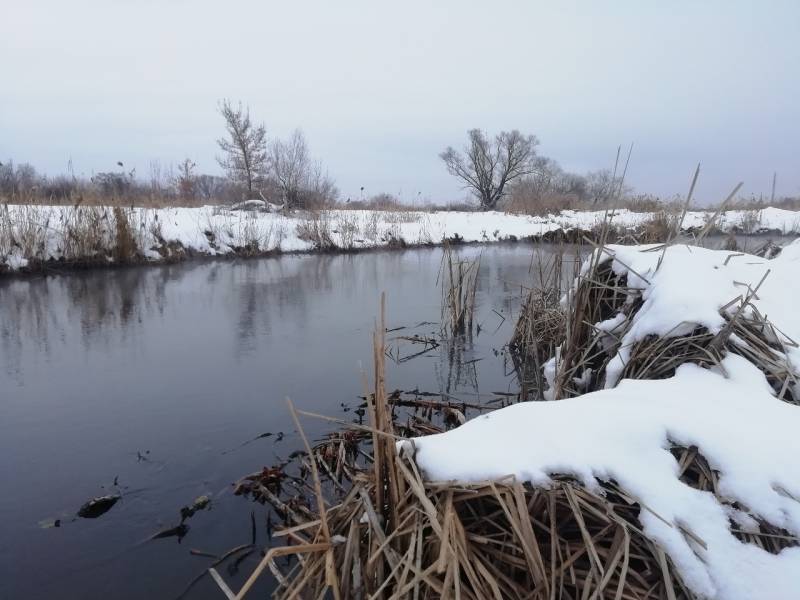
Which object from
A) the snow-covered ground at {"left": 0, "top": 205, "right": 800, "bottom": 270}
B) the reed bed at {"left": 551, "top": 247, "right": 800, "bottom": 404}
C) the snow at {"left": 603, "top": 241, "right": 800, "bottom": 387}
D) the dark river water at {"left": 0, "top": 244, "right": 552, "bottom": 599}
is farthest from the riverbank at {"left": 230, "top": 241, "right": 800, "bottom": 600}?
the snow-covered ground at {"left": 0, "top": 205, "right": 800, "bottom": 270}

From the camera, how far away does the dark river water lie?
2352 mm

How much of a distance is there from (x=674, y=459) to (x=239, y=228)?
568 inches

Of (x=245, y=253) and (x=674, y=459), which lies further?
(x=245, y=253)

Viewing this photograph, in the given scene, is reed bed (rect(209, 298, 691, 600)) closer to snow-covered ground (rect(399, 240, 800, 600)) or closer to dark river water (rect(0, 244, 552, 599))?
snow-covered ground (rect(399, 240, 800, 600))

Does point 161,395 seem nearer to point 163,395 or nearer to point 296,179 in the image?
point 163,395

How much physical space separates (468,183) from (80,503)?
44087 millimetres

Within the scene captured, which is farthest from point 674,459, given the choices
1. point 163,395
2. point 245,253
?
point 245,253

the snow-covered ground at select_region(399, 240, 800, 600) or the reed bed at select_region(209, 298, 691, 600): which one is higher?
the snow-covered ground at select_region(399, 240, 800, 600)

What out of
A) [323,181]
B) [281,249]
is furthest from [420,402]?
[323,181]

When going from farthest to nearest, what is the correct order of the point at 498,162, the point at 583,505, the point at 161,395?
the point at 498,162 < the point at 161,395 < the point at 583,505

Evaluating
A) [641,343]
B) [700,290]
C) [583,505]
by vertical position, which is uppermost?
[700,290]

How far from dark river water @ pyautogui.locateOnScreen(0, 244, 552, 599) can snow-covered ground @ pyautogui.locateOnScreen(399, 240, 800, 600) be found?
5.10 ft

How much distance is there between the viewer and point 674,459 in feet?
4.04

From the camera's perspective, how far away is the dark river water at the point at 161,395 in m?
2.35
